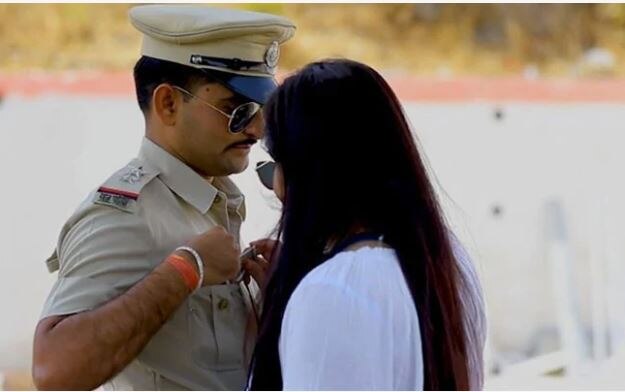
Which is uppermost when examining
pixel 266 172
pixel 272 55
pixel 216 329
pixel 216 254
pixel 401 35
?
pixel 401 35

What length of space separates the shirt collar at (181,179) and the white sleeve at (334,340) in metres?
0.48

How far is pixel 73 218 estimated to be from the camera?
1612 mm

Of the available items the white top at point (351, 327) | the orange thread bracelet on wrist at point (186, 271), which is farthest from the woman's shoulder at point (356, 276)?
the orange thread bracelet on wrist at point (186, 271)

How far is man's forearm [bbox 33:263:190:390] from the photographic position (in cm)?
150

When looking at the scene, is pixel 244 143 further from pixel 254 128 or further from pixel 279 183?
pixel 279 183

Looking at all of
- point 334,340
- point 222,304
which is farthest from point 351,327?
point 222,304

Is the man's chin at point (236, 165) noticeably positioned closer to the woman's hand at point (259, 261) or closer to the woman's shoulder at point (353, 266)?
the woman's hand at point (259, 261)

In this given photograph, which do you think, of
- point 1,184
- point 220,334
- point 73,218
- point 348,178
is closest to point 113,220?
point 73,218

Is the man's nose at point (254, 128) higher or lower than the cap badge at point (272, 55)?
lower

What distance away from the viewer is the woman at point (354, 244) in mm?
1248

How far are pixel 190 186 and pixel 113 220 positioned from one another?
6.0 inches

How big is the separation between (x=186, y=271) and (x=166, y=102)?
30 centimetres

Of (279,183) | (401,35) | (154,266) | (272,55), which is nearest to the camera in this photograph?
(279,183)

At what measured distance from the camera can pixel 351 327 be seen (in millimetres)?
1241
